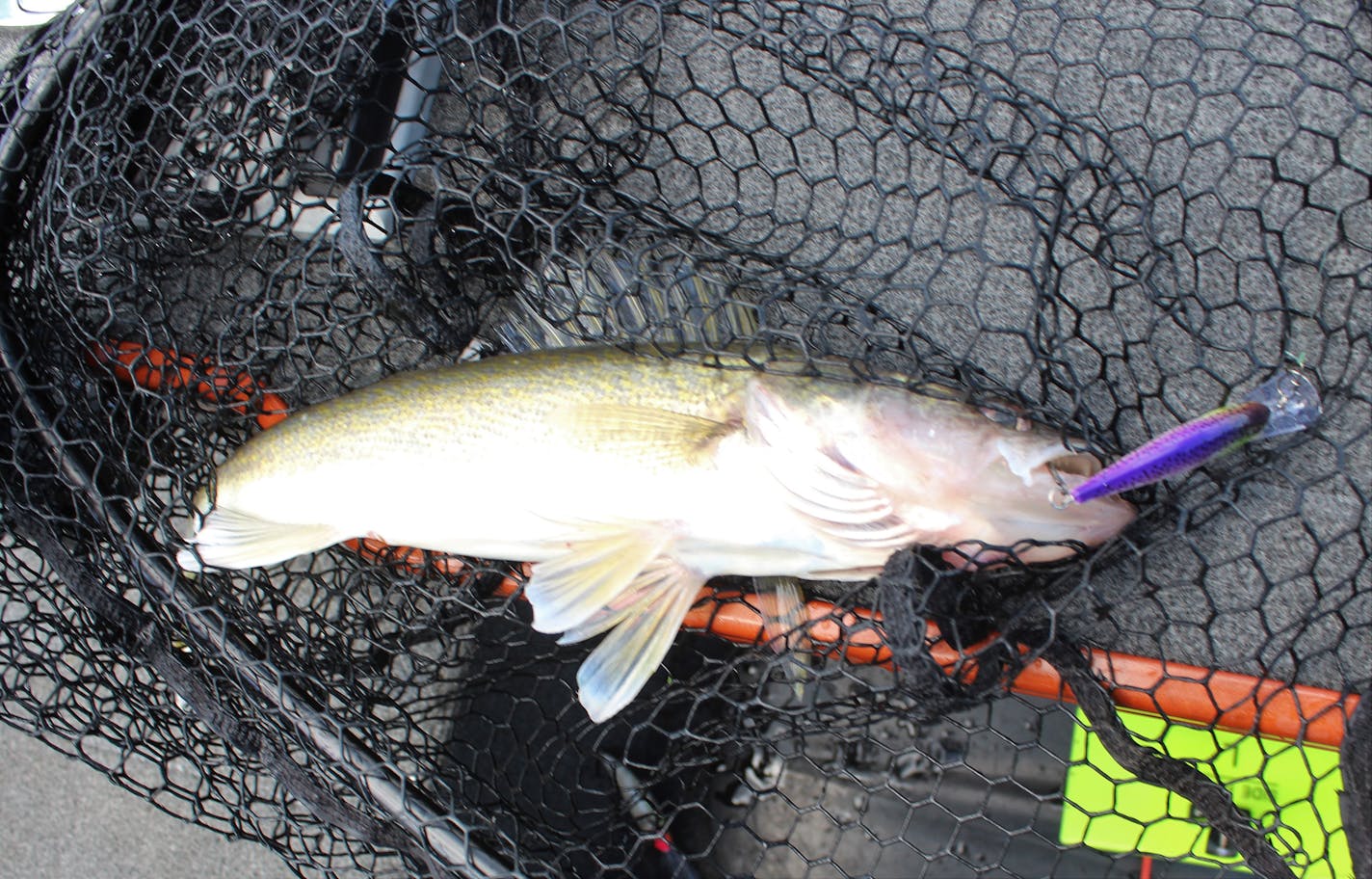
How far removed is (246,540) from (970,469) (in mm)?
1455

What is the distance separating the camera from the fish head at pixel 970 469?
151 cm

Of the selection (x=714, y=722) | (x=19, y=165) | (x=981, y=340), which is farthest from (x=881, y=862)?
(x=19, y=165)

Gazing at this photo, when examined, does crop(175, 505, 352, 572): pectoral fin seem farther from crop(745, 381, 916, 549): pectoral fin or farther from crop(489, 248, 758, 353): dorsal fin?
crop(745, 381, 916, 549): pectoral fin

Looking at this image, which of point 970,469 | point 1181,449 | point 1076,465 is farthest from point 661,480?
point 1181,449

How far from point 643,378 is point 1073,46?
1.44 metres

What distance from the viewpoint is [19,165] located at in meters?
1.97

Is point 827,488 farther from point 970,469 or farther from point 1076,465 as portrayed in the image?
point 1076,465

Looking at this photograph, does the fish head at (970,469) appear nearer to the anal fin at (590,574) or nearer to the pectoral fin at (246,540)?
the anal fin at (590,574)

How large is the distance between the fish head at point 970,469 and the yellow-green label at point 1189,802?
18.8 inches

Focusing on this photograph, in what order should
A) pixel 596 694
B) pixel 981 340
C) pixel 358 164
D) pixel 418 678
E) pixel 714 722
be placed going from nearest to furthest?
pixel 596 694, pixel 714 722, pixel 358 164, pixel 981 340, pixel 418 678

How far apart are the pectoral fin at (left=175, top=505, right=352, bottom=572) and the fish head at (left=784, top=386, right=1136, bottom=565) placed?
41.6 inches

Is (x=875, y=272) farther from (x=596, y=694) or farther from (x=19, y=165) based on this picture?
(x=19, y=165)

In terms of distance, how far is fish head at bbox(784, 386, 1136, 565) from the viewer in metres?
1.51

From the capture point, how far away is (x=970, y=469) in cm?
155
